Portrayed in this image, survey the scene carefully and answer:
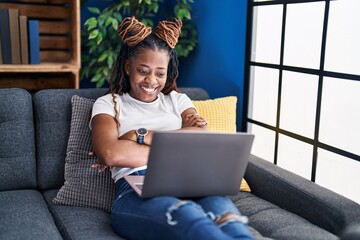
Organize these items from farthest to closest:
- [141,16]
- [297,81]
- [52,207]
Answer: [141,16]
[297,81]
[52,207]

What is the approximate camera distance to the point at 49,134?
188 cm

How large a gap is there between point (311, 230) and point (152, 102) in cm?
75

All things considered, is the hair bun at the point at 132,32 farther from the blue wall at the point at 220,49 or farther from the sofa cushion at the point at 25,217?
the blue wall at the point at 220,49

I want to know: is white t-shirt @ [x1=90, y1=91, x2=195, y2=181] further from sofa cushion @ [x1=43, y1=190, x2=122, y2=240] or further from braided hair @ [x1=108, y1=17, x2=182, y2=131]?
sofa cushion @ [x1=43, y1=190, x2=122, y2=240]

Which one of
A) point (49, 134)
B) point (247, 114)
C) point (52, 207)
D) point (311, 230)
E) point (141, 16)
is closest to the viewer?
point (311, 230)

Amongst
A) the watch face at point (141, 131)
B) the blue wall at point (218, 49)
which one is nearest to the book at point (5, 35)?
the blue wall at point (218, 49)

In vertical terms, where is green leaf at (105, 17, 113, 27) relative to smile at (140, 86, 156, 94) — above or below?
above

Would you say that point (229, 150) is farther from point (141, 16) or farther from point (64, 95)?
point (141, 16)

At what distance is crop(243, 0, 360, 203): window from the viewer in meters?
1.86

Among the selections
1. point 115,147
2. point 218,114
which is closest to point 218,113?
point 218,114

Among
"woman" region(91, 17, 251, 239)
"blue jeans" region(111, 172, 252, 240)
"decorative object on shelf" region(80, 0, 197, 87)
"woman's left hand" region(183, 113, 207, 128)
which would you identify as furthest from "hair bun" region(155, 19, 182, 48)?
"decorative object on shelf" region(80, 0, 197, 87)

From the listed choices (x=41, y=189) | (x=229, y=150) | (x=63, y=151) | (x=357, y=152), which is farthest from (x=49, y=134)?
(x=357, y=152)

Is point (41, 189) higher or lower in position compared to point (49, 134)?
lower

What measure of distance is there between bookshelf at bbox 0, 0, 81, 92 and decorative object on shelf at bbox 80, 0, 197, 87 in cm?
10
